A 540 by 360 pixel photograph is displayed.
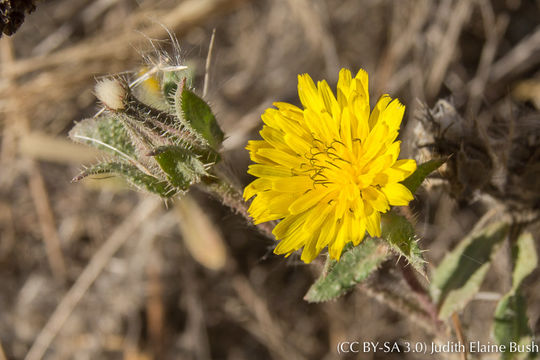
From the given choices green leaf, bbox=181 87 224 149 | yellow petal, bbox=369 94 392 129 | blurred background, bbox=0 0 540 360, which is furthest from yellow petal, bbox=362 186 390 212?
blurred background, bbox=0 0 540 360

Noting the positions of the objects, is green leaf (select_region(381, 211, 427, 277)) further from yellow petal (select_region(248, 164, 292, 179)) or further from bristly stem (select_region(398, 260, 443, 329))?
bristly stem (select_region(398, 260, 443, 329))

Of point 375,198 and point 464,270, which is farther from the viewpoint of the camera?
point 464,270

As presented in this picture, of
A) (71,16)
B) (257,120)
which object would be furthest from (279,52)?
(71,16)

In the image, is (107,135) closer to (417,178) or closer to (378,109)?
(378,109)

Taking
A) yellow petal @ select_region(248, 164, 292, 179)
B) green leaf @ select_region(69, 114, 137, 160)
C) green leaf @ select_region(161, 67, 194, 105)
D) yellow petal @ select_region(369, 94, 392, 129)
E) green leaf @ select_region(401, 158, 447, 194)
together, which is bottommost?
green leaf @ select_region(401, 158, 447, 194)

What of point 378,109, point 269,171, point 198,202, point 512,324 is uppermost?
point 198,202

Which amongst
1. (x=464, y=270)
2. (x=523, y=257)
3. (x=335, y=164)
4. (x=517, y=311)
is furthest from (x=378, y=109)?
(x=517, y=311)

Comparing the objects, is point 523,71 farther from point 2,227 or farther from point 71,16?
point 2,227
